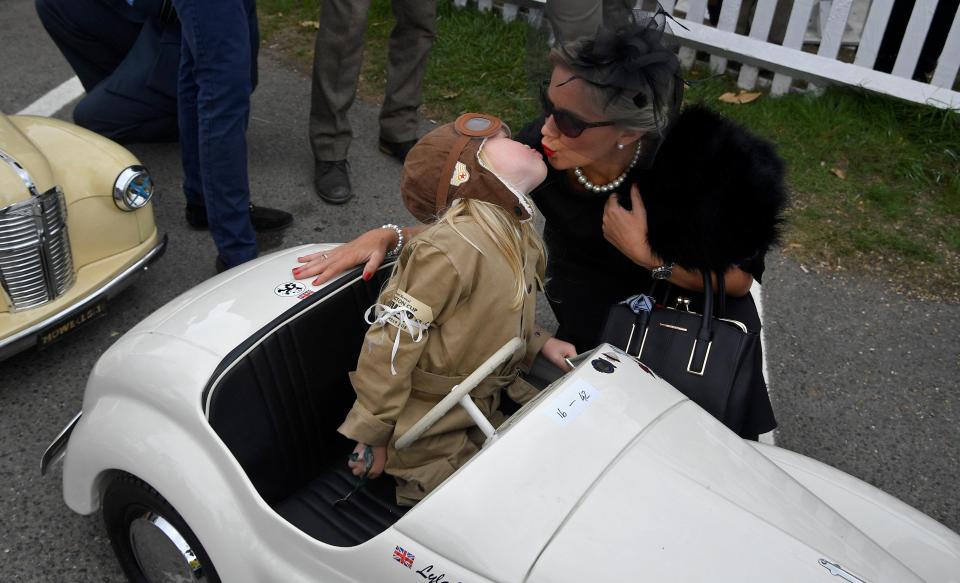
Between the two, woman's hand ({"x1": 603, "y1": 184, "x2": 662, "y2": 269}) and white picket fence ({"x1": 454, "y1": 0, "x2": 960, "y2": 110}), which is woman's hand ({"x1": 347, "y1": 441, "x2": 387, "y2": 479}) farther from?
white picket fence ({"x1": 454, "y1": 0, "x2": 960, "y2": 110})

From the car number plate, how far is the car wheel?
872 millimetres

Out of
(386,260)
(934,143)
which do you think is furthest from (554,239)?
(934,143)

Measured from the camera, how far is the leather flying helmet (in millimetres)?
1767

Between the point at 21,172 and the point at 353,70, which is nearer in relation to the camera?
the point at 21,172

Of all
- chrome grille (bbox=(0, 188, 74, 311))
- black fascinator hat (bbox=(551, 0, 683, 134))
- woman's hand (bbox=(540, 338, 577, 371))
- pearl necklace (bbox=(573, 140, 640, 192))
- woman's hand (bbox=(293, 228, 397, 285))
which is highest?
black fascinator hat (bbox=(551, 0, 683, 134))

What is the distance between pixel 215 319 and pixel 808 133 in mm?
3807

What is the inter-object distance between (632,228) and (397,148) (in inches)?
97.5

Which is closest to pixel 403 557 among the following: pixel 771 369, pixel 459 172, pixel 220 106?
pixel 459 172

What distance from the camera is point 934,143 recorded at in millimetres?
4453

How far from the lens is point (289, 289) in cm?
204

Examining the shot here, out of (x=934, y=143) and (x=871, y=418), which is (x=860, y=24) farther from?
(x=871, y=418)

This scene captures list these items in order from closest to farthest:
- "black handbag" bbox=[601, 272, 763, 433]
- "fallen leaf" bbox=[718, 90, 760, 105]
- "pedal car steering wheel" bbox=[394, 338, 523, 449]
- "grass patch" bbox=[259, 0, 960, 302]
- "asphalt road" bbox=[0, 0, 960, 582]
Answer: "pedal car steering wheel" bbox=[394, 338, 523, 449]
"black handbag" bbox=[601, 272, 763, 433]
"asphalt road" bbox=[0, 0, 960, 582]
"grass patch" bbox=[259, 0, 960, 302]
"fallen leaf" bbox=[718, 90, 760, 105]

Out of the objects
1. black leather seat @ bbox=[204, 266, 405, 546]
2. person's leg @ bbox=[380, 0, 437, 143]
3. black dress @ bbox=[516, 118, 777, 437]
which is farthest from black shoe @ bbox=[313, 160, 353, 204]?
black leather seat @ bbox=[204, 266, 405, 546]

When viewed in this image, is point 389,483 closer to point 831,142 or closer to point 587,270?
point 587,270
